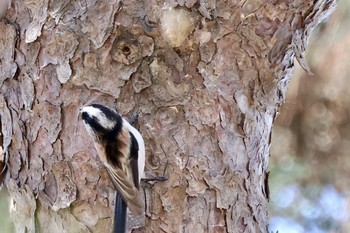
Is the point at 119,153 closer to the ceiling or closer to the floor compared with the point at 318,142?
closer to the floor

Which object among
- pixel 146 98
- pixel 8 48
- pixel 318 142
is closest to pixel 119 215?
pixel 146 98

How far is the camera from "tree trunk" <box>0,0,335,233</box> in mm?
1038

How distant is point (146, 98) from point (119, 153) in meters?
0.11

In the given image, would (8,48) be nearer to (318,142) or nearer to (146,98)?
(146,98)

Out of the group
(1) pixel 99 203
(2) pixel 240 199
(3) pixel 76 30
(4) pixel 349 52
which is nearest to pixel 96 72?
(3) pixel 76 30

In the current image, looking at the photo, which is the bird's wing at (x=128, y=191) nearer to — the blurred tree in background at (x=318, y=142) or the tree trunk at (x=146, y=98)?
the tree trunk at (x=146, y=98)

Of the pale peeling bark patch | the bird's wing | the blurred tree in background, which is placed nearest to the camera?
the bird's wing

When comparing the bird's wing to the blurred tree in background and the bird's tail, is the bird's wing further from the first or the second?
the blurred tree in background

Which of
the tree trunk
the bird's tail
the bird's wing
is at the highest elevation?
the tree trunk

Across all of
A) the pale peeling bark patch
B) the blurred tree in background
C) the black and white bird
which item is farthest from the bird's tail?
the blurred tree in background

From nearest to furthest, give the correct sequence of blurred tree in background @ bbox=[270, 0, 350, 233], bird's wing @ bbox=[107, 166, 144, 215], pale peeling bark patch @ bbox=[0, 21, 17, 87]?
bird's wing @ bbox=[107, 166, 144, 215] → pale peeling bark patch @ bbox=[0, 21, 17, 87] → blurred tree in background @ bbox=[270, 0, 350, 233]

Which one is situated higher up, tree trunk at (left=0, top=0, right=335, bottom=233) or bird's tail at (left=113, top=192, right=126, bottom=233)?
tree trunk at (left=0, top=0, right=335, bottom=233)

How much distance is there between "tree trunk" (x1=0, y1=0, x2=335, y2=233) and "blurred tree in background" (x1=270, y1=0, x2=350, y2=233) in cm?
46

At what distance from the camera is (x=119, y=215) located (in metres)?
0.97
